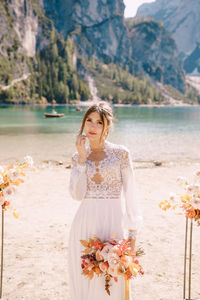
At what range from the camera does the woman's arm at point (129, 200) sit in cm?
292

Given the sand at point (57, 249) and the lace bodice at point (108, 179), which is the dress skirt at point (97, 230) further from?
the sand at point (57, 249)

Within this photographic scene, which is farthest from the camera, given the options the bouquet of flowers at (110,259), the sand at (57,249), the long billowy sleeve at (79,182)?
the sand at (57,249)

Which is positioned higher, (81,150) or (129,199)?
(81,150)

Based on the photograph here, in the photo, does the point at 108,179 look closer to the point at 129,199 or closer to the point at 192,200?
the point at 129,199

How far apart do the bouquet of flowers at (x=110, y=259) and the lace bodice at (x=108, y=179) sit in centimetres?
30

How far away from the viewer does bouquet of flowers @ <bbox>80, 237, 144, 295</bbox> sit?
2.62 m

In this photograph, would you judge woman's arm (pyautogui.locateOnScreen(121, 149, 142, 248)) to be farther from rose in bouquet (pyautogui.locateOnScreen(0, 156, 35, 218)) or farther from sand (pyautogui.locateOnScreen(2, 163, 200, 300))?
sand (pyautogui.locateOnScreen(2, 163, 200, 300))

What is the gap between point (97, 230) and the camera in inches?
116

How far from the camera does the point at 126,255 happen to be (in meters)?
2.66

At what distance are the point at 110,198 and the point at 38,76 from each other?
558ft

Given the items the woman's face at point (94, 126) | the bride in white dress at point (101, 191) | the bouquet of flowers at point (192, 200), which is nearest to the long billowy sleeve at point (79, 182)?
the bride in white dress at point (101, 191)

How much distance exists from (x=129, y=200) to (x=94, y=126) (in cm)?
94

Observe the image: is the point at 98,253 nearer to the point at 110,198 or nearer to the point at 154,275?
the point at 110,198

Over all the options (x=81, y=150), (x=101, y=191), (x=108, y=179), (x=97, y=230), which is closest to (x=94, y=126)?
(x=81, y=150)
